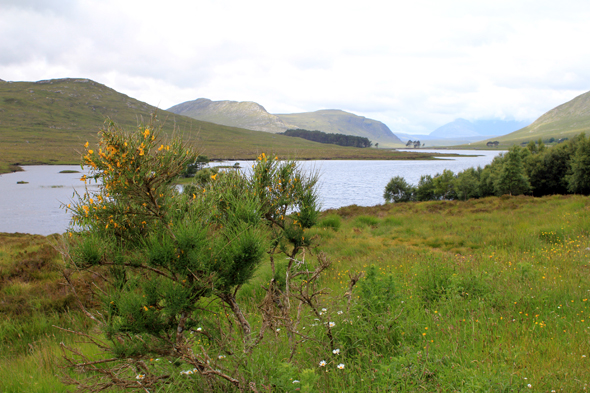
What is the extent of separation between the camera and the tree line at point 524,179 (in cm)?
3994

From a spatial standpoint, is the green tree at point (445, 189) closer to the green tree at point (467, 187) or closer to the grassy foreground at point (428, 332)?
the green tree at point (467, 187)

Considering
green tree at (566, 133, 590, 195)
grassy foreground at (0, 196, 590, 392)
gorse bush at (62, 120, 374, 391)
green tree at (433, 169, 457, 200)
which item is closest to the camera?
gorse bush at (62, 120, 374, 391)

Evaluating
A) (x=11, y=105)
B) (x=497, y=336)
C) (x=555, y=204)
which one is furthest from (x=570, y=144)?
(x=11, y=105)

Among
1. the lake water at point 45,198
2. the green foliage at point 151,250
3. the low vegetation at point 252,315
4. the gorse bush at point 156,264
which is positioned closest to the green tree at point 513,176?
the lake water at point 45,198

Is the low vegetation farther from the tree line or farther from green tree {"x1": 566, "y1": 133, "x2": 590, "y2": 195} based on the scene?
the tree line

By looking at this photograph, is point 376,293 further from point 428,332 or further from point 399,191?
point 399,191

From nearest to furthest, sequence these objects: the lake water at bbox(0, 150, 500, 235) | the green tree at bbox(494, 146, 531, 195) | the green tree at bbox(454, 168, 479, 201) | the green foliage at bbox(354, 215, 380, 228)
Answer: the green foliage at bbox(354, 215, 380, 228)
the lake water at bbox(0, 150, 500, 235)
the green tree at bbox(494, 146, 531, 195)
the green tree at bbox(454, 168, 479, 201)

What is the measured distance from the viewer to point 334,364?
12.1ft

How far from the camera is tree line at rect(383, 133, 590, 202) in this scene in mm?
39938

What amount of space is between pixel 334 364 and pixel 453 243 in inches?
454

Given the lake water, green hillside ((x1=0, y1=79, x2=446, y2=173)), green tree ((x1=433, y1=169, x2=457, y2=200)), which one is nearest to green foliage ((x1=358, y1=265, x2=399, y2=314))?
the lake water

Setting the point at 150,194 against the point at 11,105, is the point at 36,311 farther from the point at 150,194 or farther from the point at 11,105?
the point at 11,105

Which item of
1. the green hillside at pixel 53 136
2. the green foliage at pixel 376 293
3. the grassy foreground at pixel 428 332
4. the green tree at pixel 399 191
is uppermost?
the green hillside at pixel 53 136

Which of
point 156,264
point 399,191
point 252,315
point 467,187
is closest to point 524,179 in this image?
point 467,187
